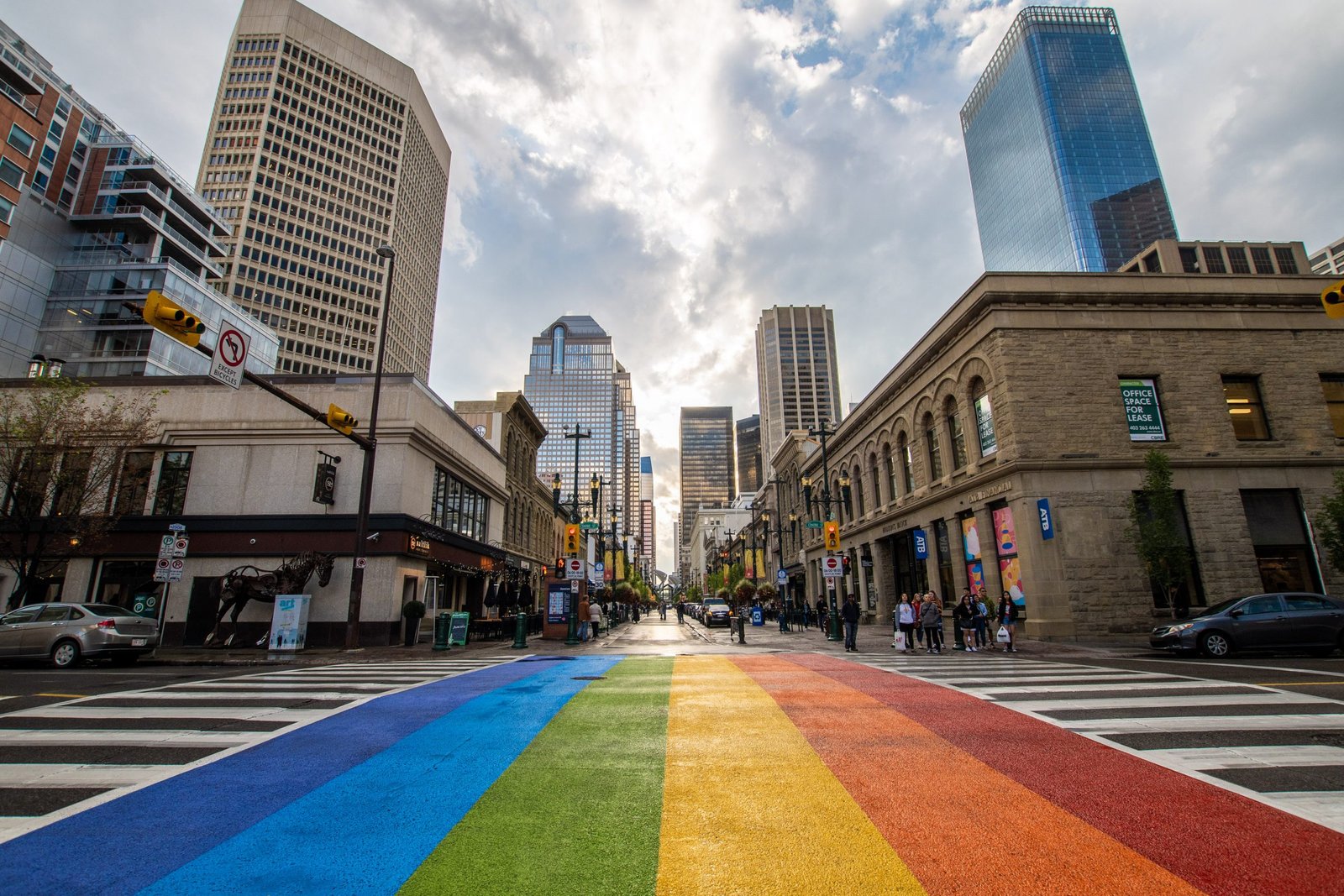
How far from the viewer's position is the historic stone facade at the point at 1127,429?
824 inches

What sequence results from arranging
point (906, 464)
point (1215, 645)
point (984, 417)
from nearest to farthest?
1. point (1215, 645)
2. point (984, 417)
3. point (906, 464)

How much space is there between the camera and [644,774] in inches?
A: 203

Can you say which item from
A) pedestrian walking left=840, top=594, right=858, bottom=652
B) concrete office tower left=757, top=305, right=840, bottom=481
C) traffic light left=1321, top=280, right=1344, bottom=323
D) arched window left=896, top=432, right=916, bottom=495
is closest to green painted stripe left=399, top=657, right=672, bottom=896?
traffic light left=1321, top=280, right=1344, bottom=323

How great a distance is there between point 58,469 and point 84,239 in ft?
201

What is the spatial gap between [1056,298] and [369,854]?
27.2m

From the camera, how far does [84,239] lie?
62906mm

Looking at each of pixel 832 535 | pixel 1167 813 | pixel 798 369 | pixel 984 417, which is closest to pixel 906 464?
pixel 984 417

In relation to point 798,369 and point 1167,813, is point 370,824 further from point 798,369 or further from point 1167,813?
point 798,369

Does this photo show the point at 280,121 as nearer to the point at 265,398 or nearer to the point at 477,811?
the point at 265,398

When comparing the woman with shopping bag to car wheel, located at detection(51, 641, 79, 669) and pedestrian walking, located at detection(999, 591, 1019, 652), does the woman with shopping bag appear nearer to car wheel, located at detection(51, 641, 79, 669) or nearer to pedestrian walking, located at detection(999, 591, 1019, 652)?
pedestrian walking, located at detection(999, 591, 1019, 652)

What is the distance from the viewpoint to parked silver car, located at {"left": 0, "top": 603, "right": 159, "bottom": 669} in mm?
14164

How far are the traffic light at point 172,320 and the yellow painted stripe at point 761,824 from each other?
10.2 metres

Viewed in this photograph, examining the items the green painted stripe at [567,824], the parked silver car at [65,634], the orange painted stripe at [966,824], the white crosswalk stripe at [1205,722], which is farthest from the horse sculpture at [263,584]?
the orange painted stripe at [966,824]

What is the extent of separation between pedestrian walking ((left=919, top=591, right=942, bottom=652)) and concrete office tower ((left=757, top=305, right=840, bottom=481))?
12999cm
